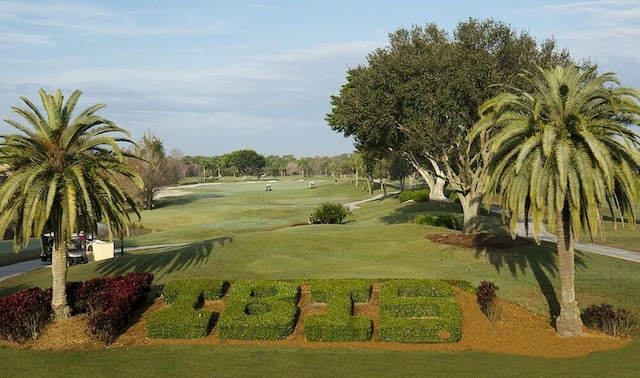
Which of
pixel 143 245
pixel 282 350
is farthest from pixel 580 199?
pixel 143 245

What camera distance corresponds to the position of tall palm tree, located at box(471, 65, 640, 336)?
1802cm

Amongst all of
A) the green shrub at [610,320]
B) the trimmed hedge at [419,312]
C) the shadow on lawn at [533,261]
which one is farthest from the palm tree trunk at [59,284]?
the green shrub at [610,320]

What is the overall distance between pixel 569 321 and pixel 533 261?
9.05 meters

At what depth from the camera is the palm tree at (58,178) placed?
19.4 m

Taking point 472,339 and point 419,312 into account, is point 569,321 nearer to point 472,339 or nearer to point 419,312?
point 472,339

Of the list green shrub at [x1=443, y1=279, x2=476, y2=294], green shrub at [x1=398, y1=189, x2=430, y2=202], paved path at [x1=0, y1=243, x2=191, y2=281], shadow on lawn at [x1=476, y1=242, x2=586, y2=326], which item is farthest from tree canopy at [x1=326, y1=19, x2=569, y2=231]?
green shrub at [x1=398, y1=189, x2=430, y2=202]

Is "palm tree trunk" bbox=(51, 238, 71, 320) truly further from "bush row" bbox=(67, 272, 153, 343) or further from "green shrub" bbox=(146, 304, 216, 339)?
"green shrub" bbox=(146, 304, 216, 339)

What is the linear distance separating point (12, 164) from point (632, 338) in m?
23.1

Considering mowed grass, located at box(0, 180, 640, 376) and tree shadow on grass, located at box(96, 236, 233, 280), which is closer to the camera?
mowed grass, located at box(0, 180, 640, 376)

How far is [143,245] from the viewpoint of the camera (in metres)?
43.8

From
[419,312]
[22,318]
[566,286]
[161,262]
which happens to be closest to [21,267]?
[161,262]

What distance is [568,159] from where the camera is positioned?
1805 centimetres

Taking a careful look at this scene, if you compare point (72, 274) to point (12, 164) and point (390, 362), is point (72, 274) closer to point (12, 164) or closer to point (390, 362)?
point (12, 164)

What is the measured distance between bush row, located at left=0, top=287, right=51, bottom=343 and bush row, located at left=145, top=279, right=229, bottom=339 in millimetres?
3869
